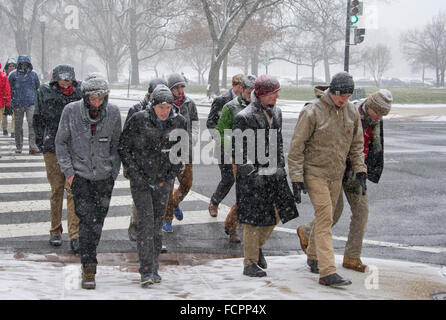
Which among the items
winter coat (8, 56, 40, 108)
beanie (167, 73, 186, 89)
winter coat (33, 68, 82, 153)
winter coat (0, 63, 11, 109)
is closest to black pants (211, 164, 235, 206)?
beanie (167, 73, 186, 89)

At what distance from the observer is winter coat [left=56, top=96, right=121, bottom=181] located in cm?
503

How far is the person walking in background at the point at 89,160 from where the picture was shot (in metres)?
5.01

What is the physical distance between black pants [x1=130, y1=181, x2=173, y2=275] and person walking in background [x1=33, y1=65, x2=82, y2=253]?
131 cm

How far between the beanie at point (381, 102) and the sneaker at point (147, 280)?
2.49 m

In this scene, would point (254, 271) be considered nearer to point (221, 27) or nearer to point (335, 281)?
point (335, 281)

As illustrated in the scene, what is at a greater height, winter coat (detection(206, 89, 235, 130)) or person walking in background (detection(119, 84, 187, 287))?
winter coat (detection(206, 89, 235, 130))

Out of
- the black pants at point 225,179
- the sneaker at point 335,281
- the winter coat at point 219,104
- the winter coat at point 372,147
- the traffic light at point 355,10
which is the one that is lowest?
the sneaker at point 335,281

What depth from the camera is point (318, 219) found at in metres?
5.12

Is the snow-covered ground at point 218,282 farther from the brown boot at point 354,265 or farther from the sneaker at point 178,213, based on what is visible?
the sneaker at point 178,213

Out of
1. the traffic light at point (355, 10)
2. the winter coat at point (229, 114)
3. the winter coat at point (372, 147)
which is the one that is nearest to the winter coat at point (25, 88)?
the winter coat at point (229, 114)

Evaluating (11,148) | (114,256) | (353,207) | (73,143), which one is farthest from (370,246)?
(11,148)

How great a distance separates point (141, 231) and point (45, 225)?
273 cm

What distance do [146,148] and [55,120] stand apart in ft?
5.33

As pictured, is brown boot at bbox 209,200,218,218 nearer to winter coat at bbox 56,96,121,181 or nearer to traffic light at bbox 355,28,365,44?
winter coat at bbox 56,96,121,181
